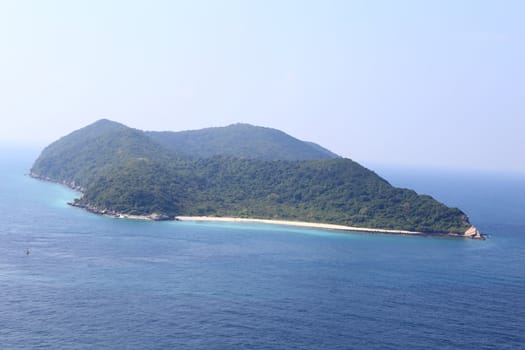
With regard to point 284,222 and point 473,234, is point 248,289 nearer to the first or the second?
point 284,222

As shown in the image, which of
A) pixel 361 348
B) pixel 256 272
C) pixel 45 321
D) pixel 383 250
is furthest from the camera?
pixel 383 250

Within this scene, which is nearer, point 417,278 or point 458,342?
point 458,342

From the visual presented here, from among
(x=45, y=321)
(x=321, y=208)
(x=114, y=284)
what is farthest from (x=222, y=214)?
(x=45, y=321)

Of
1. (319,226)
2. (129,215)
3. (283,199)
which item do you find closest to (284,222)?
(319,226)

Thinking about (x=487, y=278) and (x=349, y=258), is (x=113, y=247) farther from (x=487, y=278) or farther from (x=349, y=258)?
(x=487, y=278)

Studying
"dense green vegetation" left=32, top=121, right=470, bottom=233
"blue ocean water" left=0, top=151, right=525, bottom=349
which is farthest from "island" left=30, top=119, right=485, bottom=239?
"blue ocean water" left=0, top=151, right=525, bottom=349

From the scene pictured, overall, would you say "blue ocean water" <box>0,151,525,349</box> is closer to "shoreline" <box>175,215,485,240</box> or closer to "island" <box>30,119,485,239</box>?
"shoreline" <box>175,215,485,240</box>

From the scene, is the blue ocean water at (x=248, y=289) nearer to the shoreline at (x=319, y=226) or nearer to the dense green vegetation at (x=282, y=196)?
the shoreline at (x=319, y=226)

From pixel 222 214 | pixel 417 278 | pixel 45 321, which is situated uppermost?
pixel 222 214
